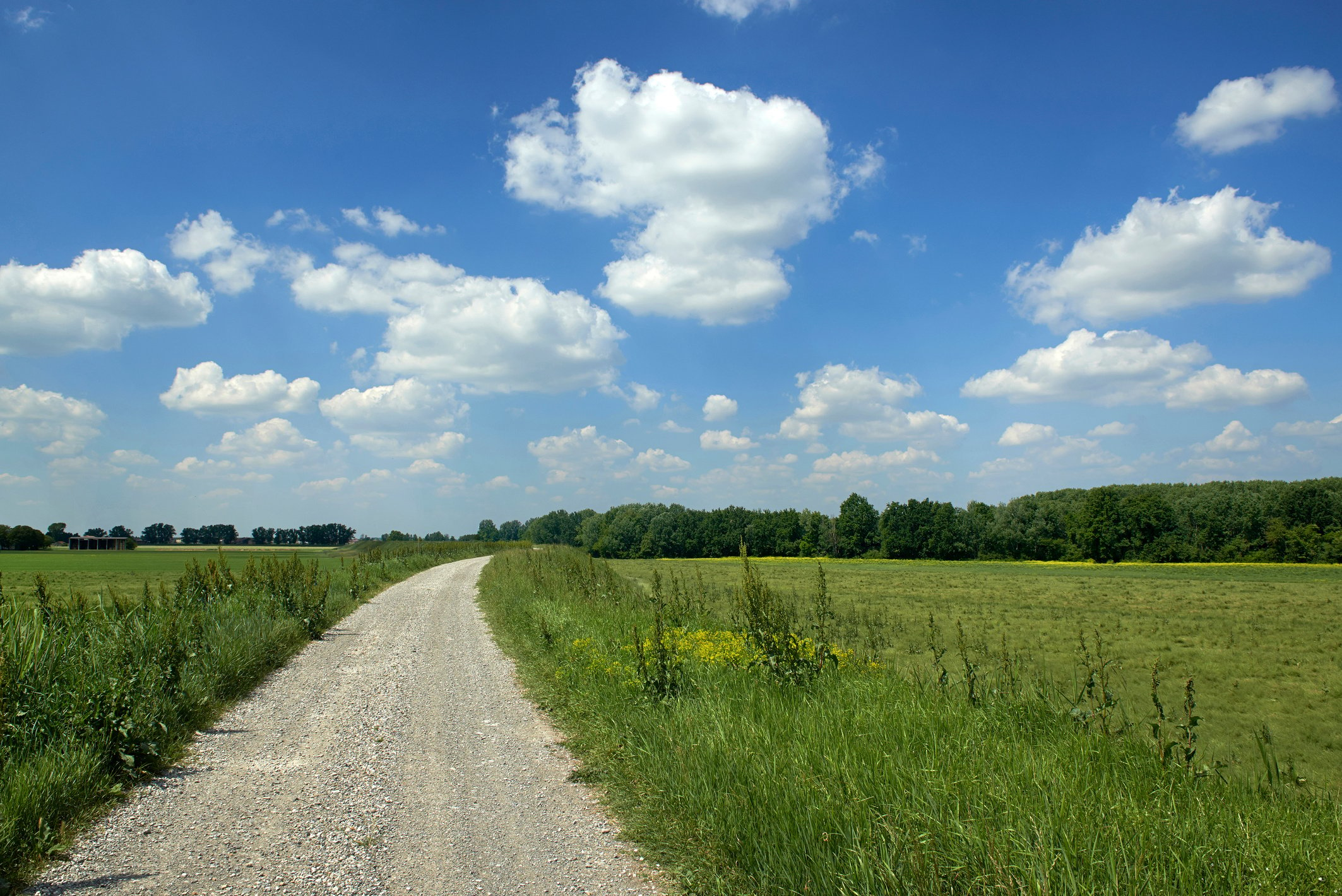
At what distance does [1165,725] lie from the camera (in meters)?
10.5

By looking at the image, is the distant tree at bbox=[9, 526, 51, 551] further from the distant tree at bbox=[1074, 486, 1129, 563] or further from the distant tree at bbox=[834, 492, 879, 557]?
the distant tree at bbox=[1074, 486, 1129, 563]

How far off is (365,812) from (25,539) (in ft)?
468

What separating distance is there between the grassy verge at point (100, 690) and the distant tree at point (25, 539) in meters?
130

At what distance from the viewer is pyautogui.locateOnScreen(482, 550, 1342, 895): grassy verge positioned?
3.04 m

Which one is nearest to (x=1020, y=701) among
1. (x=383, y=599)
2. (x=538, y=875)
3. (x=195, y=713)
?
(x=538, y=875)

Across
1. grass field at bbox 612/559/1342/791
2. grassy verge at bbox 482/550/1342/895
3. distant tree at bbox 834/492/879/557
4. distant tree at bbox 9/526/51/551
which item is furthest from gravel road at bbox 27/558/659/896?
distant tree at bbox 9/526/51/551

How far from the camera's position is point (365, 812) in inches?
195

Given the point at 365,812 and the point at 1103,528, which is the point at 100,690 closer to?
the point at 365,812

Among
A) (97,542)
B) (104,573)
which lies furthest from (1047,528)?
(97,542)

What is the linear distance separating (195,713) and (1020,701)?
862 cm

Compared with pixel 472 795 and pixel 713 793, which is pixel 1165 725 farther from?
pixel 472 795

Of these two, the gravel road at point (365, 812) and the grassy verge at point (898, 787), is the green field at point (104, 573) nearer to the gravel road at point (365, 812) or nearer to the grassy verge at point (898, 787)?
the gravel road at point (365, 812)

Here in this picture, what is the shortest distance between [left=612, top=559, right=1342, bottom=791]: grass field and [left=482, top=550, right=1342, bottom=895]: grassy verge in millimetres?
2235

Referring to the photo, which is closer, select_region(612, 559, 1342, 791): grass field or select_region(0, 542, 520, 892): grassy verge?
select_region(0, 542, 520, 892): grassy verge
